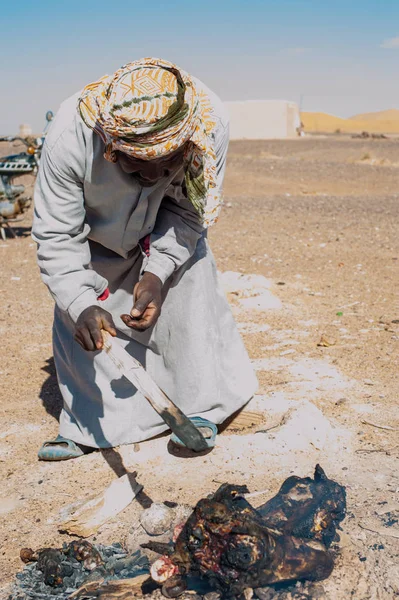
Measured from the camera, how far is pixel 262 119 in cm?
4012

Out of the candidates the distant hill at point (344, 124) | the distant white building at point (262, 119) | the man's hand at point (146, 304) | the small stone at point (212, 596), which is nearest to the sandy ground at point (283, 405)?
the small stone at point (212, 596)

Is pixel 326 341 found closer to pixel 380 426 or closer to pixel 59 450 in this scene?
pixel 380 426

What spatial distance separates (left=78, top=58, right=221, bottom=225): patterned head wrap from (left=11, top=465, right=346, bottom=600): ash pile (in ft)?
3.99

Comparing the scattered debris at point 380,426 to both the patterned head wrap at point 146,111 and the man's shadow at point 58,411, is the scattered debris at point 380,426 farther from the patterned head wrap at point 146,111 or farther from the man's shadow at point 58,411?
the patterned head wrap at point 146,111

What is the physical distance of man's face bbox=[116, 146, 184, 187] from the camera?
2.60 metres

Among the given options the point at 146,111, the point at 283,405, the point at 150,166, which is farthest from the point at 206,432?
the point at 146,111

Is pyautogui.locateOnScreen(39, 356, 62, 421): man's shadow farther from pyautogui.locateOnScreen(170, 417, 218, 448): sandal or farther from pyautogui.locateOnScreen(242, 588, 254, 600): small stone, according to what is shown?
pyautogui.locateOnScreen(242, 588, 254, 600): small stone

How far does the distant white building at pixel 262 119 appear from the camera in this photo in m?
39.9

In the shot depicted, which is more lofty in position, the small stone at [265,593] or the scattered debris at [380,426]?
the small stone at [265,593]

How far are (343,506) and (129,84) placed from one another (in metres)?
1.70

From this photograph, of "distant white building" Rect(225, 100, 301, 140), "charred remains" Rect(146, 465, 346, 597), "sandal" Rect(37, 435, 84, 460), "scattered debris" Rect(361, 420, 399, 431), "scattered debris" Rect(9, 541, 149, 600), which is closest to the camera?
"charred remains" Rect(146, 465, 346, 597)

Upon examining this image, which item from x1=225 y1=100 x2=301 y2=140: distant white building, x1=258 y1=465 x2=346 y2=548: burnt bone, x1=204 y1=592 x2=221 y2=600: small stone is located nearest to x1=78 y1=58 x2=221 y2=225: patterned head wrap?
x1=258 y1=465 x2=346 y2=548: burnt bone

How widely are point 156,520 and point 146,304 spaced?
856 millimetres

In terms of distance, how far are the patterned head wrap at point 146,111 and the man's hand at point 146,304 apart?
1.97 feet
